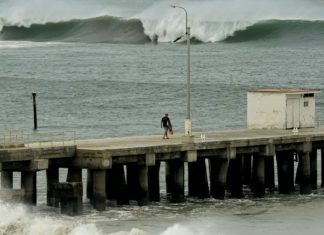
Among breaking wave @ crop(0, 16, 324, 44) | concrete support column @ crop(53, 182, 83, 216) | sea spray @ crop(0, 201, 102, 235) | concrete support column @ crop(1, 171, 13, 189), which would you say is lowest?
sea spray @ crop(0, 201, 102, 235)

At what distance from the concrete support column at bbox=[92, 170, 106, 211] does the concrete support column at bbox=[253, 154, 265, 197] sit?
5760mm

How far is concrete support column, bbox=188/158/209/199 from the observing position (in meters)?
41.1

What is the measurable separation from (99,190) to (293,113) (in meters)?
9.63

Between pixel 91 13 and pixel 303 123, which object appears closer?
pixel 303 123

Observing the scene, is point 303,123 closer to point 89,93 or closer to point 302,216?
point 302,216

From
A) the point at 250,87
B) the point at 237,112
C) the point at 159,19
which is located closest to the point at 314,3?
the point at 159,19

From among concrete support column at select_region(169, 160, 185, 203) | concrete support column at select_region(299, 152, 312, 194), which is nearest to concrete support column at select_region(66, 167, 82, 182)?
concrete support column at select_region(169, 160, 185, 203)

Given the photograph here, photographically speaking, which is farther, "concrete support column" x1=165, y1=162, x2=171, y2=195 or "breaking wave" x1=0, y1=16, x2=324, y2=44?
"breaking wave" x1=0, y1=16, x2=324, y2=44

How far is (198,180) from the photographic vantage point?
41.3 meters

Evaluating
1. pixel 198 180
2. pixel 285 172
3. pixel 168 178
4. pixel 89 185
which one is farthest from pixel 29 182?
pixel 285 172

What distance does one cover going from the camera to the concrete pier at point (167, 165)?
36.7m

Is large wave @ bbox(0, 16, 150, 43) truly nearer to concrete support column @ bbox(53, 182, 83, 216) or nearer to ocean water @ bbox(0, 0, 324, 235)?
ocean water @ bbox(0, 0, 324, 235)

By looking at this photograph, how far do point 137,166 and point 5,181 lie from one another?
3547 mm

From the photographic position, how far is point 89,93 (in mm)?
83000
